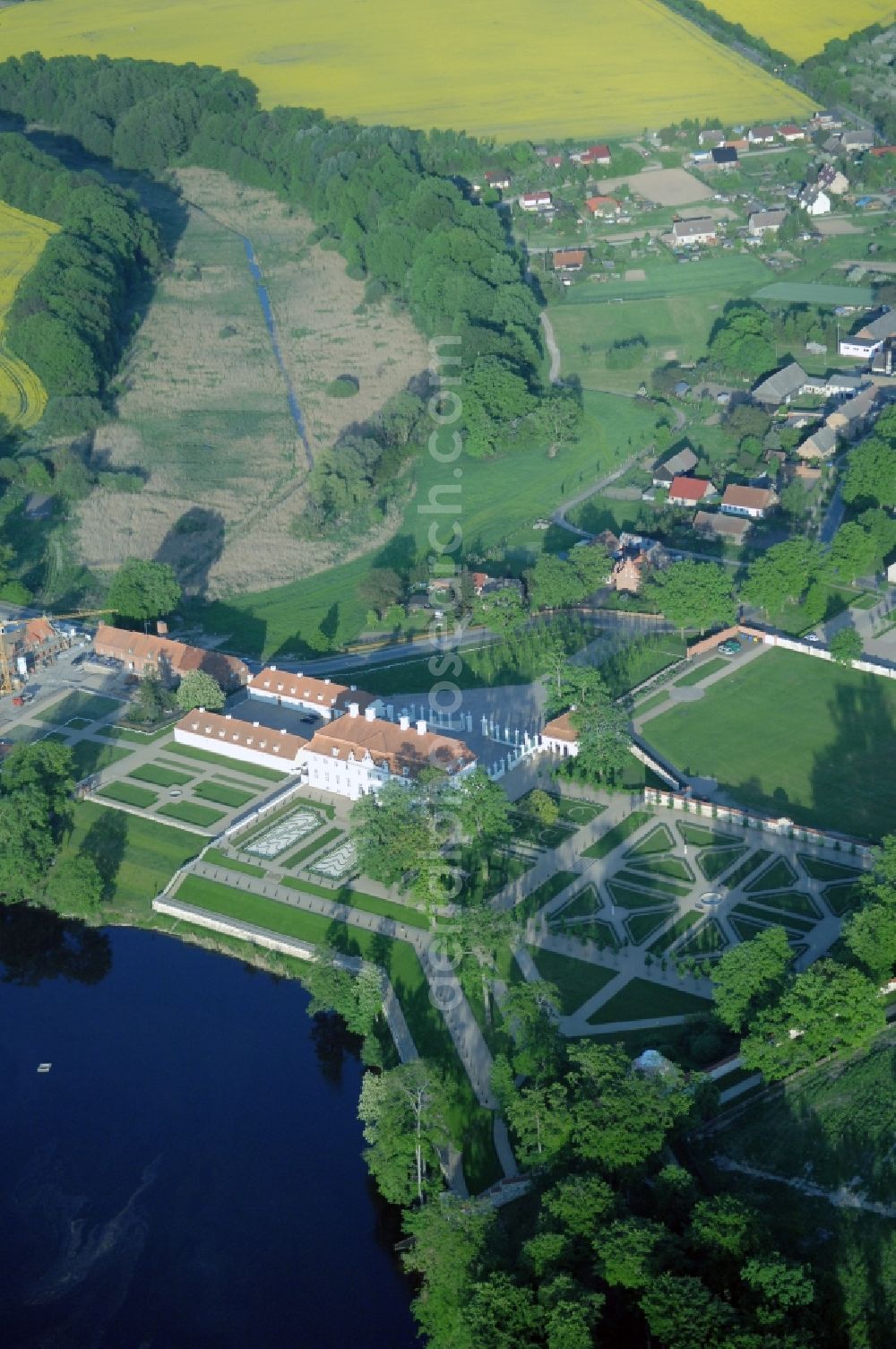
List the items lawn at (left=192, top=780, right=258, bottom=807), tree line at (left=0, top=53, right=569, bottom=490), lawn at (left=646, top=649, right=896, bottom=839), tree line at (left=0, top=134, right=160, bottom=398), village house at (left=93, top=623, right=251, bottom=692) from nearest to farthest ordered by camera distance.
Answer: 1. lawn at (left=646, top=649, right=896, bottom=839)
2. lawn at (left=192, top=780, right=258, bottom=807)
3. village house at (left=93, top=623, right=251, bottom=692)
4. tree line at (left=0, top=53, right=569, bottom=490)
5. tree line at (left=0, top=134, right=160, bottom=398)

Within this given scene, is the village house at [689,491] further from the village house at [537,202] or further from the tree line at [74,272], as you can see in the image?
the village house at [537,202]

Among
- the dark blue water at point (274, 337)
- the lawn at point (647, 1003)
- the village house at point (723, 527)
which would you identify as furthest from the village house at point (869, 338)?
the lawn at point (647, 1003)

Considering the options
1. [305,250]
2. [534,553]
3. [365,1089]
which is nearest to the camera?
[365,1089]

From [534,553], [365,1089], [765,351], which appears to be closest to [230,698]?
[534,553]

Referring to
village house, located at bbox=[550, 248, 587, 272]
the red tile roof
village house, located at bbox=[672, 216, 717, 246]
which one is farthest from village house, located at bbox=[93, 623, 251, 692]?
village house, located at bbox=[672, 216, 717, 246]

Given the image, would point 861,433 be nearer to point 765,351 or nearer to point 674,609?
point 765,351

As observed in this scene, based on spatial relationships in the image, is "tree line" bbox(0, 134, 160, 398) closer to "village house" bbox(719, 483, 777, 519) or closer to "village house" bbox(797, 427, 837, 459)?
"village house" bbox(719, 483, 777, 519)
